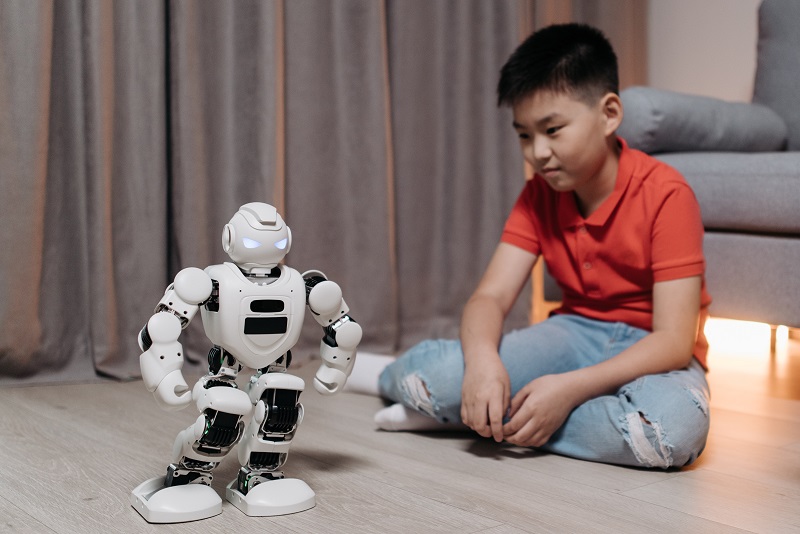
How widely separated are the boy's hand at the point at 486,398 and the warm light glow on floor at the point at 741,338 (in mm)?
1037

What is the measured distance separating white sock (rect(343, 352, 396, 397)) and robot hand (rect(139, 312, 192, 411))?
67 centimetres

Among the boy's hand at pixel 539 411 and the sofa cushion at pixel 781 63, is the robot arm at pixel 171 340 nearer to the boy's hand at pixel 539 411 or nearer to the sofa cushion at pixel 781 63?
the boy's hand at pixel 539 411

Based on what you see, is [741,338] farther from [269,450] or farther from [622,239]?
[269,450]

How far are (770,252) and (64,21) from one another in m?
1.40

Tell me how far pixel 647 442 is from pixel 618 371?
12cm

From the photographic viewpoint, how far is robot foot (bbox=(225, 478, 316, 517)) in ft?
2.98

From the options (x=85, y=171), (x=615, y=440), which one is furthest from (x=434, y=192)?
(x=615, y=440)

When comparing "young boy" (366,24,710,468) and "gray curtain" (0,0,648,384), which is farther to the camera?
"gray curtain" (0,0,648,384)

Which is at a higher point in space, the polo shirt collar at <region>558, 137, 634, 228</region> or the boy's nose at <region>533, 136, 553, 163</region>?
the boy's nose at <region>533, 136, 553, 163</region>

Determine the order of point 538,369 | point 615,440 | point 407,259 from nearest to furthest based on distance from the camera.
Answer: point 615,440 < point 538,369 < point 407,259

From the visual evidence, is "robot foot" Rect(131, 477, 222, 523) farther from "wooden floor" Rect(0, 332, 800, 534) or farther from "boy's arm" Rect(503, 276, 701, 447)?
"boy's arm" Rect(503, 276, 701, 447)

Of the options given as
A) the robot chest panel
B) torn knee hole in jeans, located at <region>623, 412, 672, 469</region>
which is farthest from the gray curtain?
torn knee hole in jeans, located at <region>623, 412, 672, 469</region>

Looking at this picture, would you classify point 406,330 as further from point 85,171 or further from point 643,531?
point 643,531

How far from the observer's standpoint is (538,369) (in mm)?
1295
